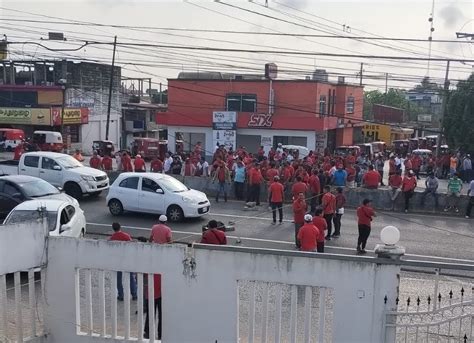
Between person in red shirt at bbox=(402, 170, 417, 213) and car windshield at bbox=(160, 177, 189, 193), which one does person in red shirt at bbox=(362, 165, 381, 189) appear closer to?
person in red shirt at bbox=(402, 170, 417, 213)

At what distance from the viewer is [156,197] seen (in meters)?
17.8

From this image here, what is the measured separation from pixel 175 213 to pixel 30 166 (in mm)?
6953

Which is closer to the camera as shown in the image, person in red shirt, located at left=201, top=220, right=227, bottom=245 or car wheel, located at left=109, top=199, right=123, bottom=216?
person in red shirt, located at left=201, top=220, right=227, bottom=245

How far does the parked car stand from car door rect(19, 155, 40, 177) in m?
4.88

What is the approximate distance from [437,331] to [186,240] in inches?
340

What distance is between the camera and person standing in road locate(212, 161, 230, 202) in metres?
21.0

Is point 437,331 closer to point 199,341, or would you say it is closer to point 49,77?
point 199,341

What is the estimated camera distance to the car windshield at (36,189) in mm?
16094

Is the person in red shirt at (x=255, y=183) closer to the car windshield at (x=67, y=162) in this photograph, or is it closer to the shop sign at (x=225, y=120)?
the car windshield at (x=67, y=162)

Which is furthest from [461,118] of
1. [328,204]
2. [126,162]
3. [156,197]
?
[156,197]

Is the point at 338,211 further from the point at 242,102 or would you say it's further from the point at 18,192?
the point at 242,102

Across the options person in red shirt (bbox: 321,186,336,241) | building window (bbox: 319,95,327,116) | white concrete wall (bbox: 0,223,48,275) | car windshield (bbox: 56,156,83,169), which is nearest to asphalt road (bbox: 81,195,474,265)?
person in red shirt (bbox: 321,186,336,241)

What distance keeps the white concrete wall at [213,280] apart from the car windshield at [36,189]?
24.7 ft

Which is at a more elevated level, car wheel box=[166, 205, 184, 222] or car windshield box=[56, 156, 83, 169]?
car windshield box=[56, 156, 83, 169]
